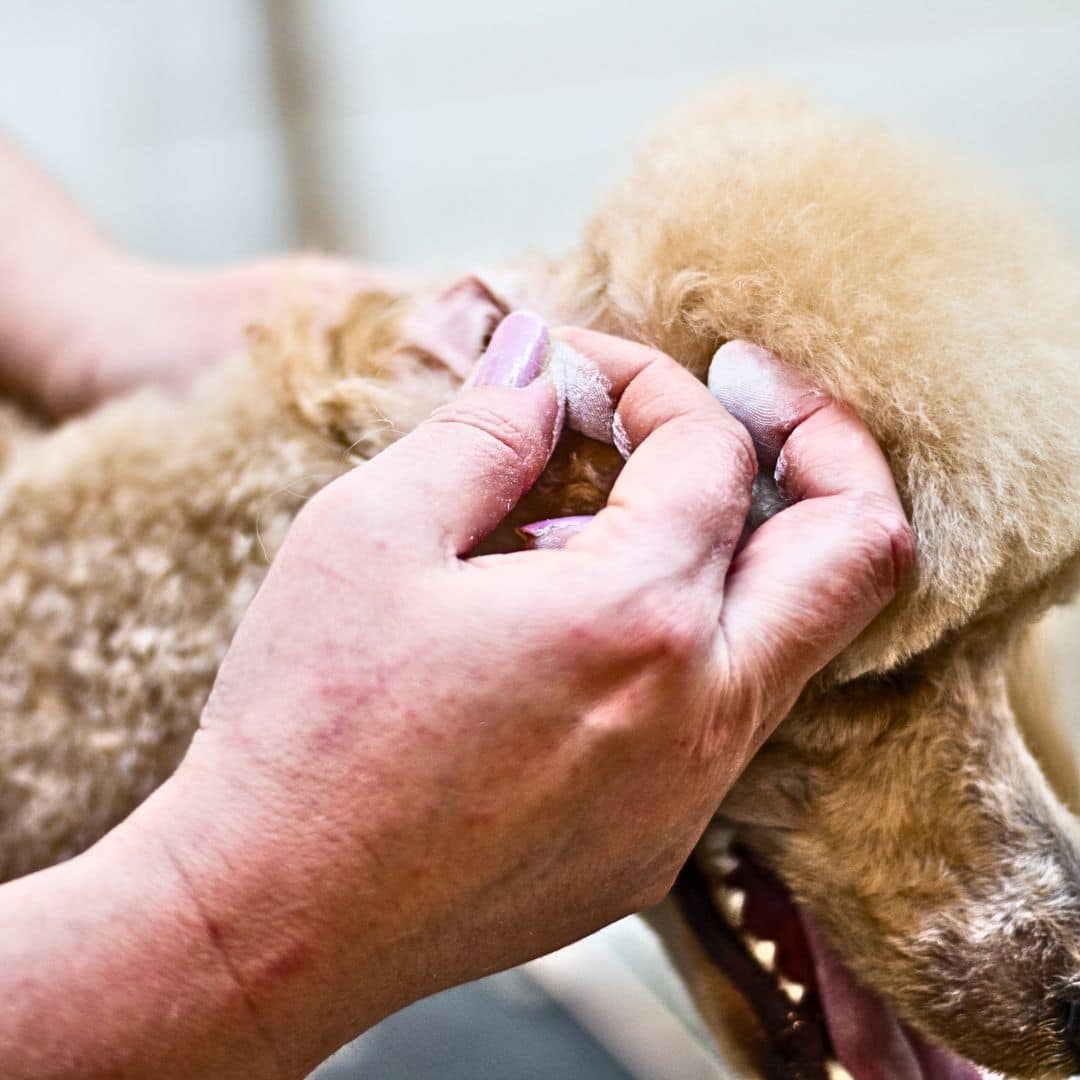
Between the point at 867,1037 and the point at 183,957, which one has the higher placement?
the point at 183,957

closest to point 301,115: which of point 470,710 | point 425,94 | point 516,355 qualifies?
point 425,94

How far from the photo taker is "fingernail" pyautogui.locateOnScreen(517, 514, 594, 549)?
0.66 metres

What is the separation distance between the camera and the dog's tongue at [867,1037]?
81cm

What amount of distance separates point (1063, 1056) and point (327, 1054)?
1.54ft

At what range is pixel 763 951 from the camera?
853 millimetres

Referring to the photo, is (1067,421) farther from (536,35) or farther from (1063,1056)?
(536,35)

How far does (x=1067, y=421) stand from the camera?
66cm

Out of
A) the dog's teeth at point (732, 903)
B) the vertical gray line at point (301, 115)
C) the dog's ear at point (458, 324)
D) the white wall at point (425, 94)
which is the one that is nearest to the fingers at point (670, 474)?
the dog's ear at point (458, 324)

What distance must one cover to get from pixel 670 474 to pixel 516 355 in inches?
5.9

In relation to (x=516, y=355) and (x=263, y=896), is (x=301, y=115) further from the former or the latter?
(x=263, y=896)

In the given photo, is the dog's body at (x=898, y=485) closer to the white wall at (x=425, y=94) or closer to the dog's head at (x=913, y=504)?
the dog's head at (x=913, y=504)

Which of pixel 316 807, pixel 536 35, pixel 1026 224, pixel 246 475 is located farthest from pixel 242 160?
pixel 316 807

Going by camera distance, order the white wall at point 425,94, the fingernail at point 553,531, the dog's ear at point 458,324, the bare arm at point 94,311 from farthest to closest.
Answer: the white wall at point 425,94 < the bare arm at point 94,311 < the dog's ear at point 458,324 < the fingernail at point 553,531

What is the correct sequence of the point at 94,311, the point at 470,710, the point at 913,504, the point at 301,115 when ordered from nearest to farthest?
the point at 470,710, the point at 913,504, the point at 94,311, the point at 301,115
